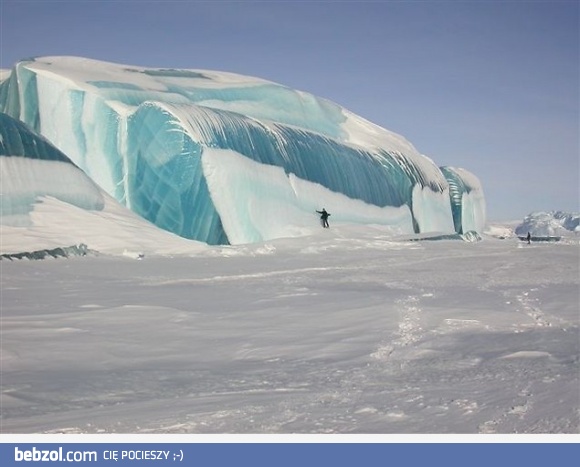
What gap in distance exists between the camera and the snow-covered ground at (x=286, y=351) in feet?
12.3

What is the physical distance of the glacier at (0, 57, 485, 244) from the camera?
57.6 feet

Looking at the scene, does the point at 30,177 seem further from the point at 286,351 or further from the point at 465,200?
the point at 465,200

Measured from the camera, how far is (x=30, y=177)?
1440 centimetres

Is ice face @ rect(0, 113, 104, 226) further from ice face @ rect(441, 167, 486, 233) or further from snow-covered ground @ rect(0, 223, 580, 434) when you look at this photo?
ice face @ rect(441, 167, 486, 233)

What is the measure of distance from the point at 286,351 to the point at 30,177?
34.8 feet

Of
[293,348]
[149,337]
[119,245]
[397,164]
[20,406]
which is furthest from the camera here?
[397,164]

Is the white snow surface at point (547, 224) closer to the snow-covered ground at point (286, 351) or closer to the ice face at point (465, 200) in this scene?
the ice face at point (465, 200)

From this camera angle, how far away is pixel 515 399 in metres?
3.85

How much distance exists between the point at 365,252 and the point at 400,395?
10557mm

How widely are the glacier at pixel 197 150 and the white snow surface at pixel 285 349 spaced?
6.45m

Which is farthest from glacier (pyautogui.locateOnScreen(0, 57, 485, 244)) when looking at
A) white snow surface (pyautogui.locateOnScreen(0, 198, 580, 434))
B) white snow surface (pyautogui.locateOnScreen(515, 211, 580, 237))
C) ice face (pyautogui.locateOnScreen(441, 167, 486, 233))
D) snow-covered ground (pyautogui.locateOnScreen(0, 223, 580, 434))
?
white snow surface (pyautogui.locateOnScreen(515, 211, 580, 237))

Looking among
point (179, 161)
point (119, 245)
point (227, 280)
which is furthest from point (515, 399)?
point (179, 161)

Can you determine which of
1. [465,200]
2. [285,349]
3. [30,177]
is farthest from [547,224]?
[285,349]

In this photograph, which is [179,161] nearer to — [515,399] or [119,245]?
[119,245]
